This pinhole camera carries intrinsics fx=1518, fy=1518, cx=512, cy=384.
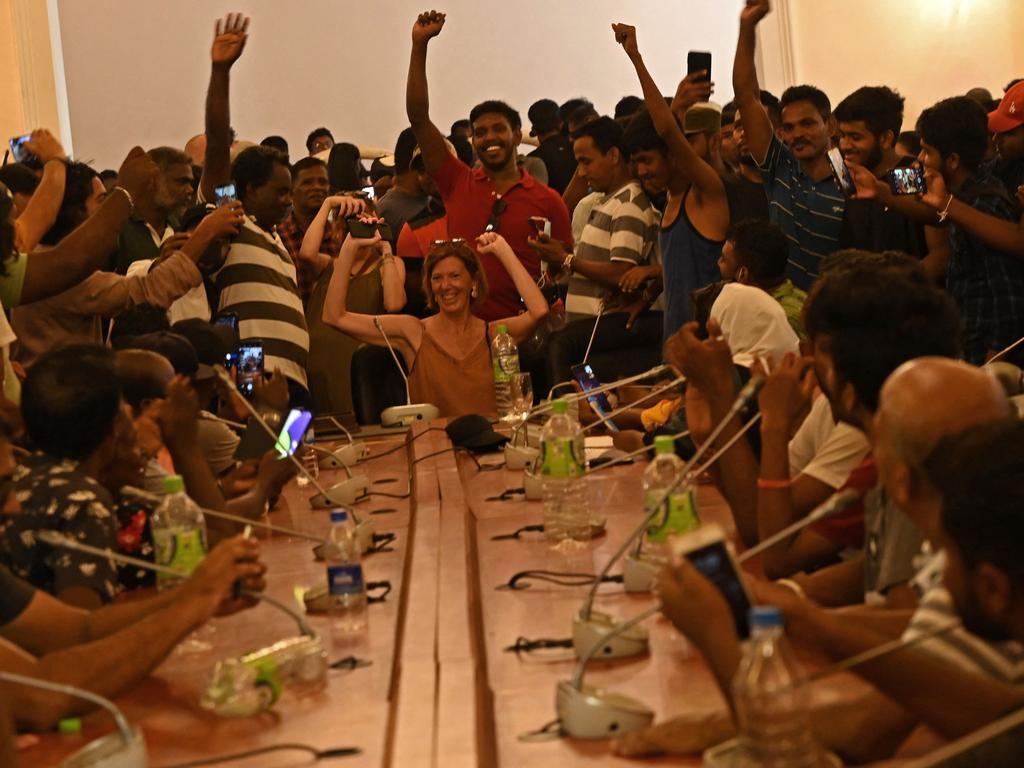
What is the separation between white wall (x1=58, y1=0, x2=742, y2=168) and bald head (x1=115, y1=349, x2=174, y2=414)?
742 centimetres

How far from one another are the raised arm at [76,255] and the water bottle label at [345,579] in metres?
1.37

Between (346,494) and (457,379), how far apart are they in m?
1.51

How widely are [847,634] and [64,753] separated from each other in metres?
0.95

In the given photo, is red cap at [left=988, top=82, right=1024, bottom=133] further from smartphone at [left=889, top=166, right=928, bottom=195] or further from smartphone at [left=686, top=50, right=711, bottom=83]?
smartphone at [left=686, top=50, right=711, bottom=83]

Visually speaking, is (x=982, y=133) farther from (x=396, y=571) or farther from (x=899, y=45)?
(x=899, y=45)

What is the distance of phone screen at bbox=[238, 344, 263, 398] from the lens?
3.91 metres

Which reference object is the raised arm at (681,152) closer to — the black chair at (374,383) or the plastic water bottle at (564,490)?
the black chair at (374,383)

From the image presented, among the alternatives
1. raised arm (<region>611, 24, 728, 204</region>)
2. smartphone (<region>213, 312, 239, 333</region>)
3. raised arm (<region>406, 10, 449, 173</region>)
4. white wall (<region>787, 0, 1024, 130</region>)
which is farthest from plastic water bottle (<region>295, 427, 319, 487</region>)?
white wall (<region>787, 0, 1024, 130</region>)

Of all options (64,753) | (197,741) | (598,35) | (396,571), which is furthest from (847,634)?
(598,35)

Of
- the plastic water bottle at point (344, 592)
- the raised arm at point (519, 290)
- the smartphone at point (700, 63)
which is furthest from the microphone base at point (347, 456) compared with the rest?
the smartphone at point (700, 63)

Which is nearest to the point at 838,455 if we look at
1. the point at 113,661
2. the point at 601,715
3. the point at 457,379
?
the point at 601,715

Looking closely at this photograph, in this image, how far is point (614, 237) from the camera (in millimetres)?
5203

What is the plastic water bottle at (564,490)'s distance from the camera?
2.79 m

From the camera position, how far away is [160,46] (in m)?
10.1
